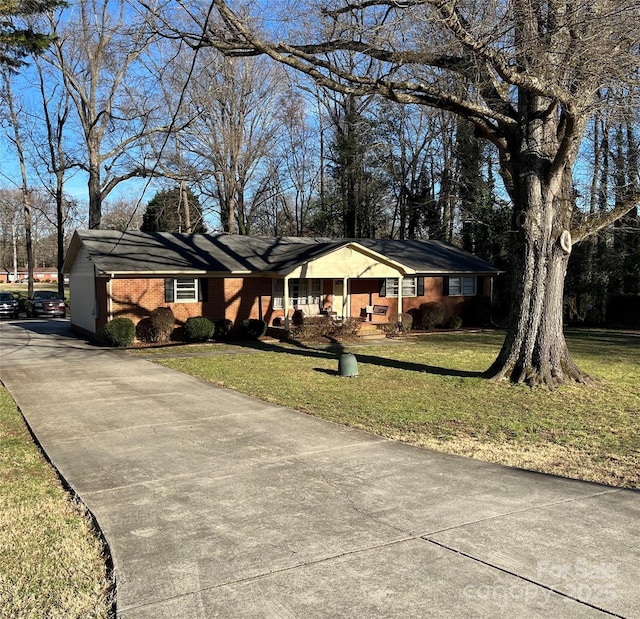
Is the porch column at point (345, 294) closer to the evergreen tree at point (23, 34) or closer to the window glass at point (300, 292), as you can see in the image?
the window glass at point (300, 292)

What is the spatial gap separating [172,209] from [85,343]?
25.9 metres

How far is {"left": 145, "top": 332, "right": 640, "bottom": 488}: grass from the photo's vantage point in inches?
307

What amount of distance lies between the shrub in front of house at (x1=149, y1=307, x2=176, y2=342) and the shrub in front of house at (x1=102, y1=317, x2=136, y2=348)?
0.96m

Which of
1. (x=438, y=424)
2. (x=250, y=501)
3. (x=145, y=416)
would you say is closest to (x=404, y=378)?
(x=438, y=424)

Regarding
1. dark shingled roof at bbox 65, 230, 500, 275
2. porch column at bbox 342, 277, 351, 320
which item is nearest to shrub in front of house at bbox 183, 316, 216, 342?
dark shingled roof at bbox 65, 230, 500, 275

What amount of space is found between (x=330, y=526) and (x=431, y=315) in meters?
23.1

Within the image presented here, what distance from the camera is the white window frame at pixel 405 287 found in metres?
28.1

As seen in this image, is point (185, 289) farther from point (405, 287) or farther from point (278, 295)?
point (405, 287)

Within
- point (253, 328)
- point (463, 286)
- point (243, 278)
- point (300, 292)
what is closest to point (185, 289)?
point (243, 278)

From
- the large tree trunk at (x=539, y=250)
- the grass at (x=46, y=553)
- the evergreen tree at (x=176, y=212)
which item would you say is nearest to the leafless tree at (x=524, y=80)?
the large tree trunk at (x=539, y=250)

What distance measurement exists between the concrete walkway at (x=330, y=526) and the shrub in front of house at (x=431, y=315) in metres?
19.1

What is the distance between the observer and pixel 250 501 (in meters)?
5.81

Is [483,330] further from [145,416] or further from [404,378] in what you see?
[145,416]

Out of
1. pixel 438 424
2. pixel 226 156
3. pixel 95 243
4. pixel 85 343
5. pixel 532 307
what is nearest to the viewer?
pixel 438 424
